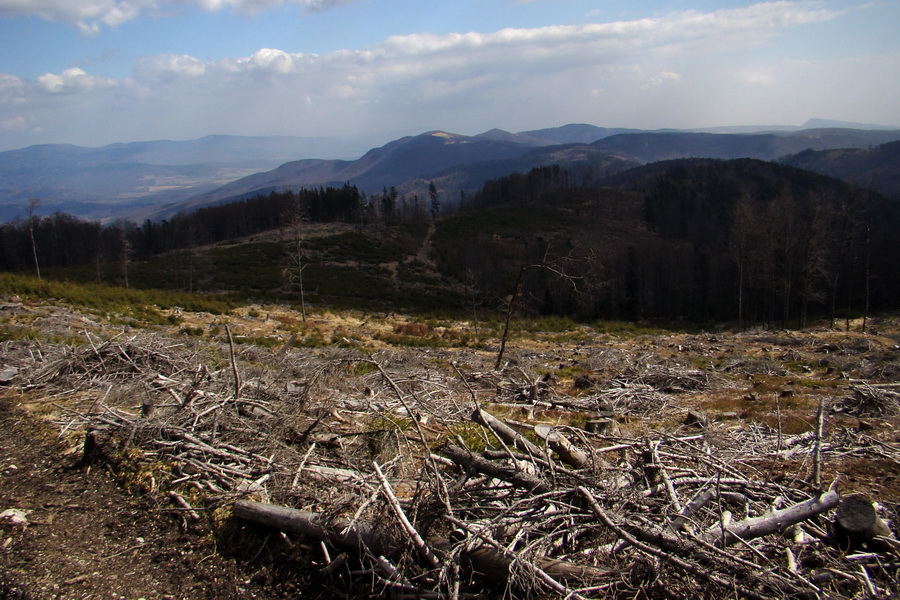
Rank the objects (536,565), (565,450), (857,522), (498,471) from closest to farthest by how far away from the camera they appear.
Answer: (536,565)
(857,522)
(498,471)
(565,450)

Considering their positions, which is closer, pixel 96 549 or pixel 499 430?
pixel 96 549

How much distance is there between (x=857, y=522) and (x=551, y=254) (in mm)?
12096

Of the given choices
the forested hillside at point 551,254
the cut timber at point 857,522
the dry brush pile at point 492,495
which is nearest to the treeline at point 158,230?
the forested hillside at point 551,254

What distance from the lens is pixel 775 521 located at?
3428mm

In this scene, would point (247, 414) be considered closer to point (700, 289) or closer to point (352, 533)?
point (352, 533)

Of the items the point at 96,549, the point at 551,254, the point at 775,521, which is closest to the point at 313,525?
the point at 96,549

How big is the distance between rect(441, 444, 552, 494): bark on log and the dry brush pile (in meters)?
0.02

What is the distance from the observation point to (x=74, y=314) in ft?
48.4

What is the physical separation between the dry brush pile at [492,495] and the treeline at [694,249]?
4802 mm

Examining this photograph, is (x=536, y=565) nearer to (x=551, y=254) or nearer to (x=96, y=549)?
(x=96, y=549)

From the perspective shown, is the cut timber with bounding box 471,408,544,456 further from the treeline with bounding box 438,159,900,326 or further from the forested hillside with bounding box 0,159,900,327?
the forested hillside with bounding box 0,159,900,327

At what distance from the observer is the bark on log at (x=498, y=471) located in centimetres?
360

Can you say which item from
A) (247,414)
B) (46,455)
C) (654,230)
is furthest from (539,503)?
(654,230)

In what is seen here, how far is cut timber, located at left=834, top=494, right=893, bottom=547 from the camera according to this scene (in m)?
3.37
